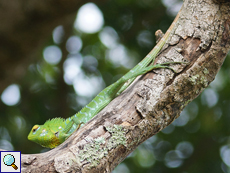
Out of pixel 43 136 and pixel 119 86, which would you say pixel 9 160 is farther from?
pixel 119 86

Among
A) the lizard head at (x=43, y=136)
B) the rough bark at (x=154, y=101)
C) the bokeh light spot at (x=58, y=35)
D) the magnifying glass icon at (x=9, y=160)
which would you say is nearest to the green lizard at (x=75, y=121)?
the lizard head at (x=43, y=136)

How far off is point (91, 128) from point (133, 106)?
50 centimetres

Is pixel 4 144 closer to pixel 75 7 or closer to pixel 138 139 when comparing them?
pixel 75 7

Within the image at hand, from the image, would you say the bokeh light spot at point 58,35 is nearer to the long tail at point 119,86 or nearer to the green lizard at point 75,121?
the green lizard at point 75,121

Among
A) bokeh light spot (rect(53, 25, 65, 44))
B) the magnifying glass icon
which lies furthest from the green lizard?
bokeh light spot (rect(53, 25, 65, 44))

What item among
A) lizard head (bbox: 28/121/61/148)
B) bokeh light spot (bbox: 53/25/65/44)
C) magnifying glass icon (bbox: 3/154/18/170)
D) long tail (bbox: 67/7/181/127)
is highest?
bokeh light spot (bbox: 53/25/65/44)

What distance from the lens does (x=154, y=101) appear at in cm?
276

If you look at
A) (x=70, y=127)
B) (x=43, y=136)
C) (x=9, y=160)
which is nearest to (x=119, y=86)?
(x=70, y=127)

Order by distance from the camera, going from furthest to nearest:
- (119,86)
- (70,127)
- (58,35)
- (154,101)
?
(58,35) < (70,127) < (119,86) < (154,101)

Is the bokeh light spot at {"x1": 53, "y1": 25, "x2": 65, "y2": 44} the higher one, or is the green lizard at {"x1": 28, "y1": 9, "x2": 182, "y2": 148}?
the bokeh light spot at {"x1": 53, "y1": 25, "x2": 65, "y2": 44}

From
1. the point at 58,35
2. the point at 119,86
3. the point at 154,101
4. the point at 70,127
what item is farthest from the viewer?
the point at 58,35

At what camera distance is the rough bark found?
8.30ft

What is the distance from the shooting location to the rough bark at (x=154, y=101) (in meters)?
2.53

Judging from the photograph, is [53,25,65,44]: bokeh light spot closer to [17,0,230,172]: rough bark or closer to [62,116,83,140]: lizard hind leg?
[62,116,83,140]: lizard hind leg
